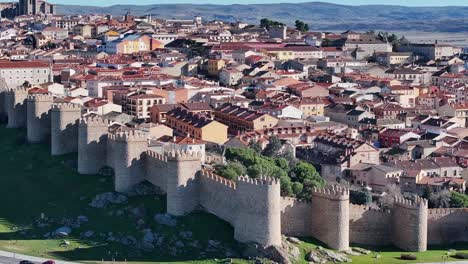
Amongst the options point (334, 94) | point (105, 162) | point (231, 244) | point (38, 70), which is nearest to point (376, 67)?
point (334, 94)

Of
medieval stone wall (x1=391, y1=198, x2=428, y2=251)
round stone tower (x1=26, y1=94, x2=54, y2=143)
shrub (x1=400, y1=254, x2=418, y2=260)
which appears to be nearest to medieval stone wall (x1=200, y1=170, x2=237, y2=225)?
shrub (x1=400, y1=254, x2=418, y2=260)

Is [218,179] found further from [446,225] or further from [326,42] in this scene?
[326,42]

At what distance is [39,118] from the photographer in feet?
112

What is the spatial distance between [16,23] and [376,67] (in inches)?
2016

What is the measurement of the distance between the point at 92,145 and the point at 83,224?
13.6 ft

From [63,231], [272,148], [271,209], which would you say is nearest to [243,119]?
[272,148]

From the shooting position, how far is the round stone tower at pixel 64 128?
1276 inches

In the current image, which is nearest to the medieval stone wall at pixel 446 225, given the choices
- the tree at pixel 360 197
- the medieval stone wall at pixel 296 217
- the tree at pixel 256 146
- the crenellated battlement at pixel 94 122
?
the medieval stone wall at pixel 296 217

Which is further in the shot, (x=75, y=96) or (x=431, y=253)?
(x=75, y=96)

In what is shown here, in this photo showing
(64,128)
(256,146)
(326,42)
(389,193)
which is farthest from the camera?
(326,42)

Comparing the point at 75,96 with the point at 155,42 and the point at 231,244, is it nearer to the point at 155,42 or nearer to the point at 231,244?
the point at 231,244

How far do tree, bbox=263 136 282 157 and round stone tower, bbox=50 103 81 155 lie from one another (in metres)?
10.9

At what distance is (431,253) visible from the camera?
26.6 m

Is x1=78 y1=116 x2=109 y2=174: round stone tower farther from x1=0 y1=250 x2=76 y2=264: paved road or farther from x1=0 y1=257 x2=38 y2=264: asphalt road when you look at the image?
x1=0 y1=257 x2=38 y2=264: asphalt road
